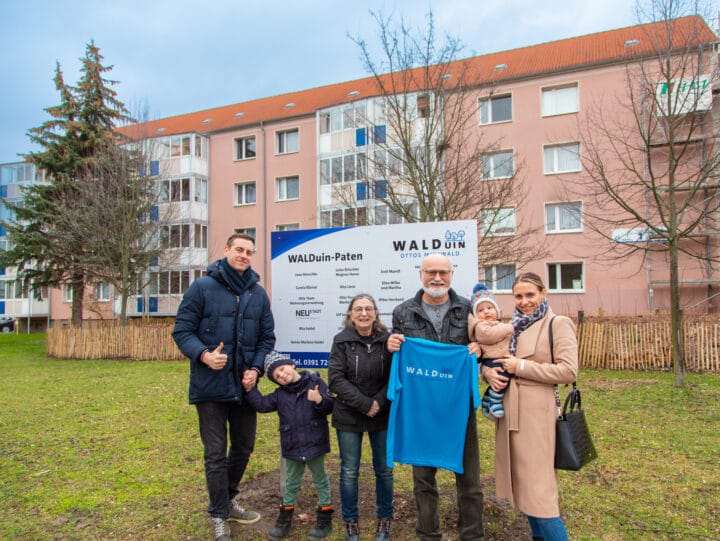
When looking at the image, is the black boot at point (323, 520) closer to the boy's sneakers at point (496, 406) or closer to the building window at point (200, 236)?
the boy's sneakers at point (496, 406)

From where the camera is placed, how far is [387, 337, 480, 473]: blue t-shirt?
3492 mm

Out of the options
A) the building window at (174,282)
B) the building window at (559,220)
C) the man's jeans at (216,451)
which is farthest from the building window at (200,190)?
the man's jeans at (216,451)

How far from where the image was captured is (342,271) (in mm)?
4820

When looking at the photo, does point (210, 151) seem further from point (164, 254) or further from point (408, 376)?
point (408, 376)

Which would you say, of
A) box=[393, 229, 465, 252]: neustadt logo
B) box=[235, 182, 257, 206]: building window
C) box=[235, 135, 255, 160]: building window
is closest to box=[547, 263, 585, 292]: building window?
box=[235, 182, 257, 206]: building window

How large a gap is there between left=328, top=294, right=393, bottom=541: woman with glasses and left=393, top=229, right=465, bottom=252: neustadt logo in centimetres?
90

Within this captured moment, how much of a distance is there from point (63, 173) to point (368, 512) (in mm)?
24701

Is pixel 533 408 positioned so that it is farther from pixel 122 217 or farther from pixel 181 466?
pixel 122 217

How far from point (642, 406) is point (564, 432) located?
20.6ft

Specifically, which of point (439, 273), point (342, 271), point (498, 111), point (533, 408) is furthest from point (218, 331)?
point (498, 111)

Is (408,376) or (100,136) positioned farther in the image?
(100,136)

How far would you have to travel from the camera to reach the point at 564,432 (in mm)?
3162

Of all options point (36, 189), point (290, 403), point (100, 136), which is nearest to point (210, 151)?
point (100, 136)

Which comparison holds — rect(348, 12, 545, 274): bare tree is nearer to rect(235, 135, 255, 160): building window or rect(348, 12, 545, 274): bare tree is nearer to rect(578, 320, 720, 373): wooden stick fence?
rect(578, 320, 720, 373): wooden stick fence
